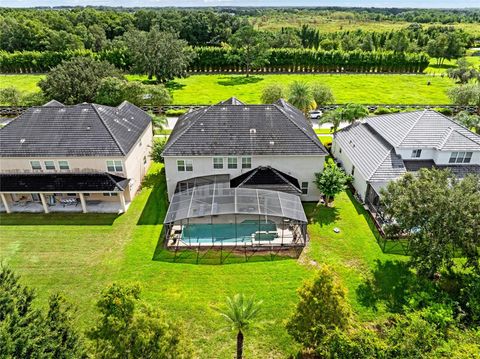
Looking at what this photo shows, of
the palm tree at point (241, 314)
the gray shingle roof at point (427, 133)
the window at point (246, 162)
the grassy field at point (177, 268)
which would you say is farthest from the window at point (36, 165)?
the gray shingle roof at point (427, 133)

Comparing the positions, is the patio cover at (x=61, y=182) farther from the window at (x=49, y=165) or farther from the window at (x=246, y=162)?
the window at (x=246, y=162)

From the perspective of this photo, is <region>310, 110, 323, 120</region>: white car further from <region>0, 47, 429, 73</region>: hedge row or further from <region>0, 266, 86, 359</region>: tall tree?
<region>0, 266, 86, 359</region>: tall tree

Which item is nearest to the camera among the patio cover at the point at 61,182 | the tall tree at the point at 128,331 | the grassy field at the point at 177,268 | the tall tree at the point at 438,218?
the tall tree at the point at 128,331

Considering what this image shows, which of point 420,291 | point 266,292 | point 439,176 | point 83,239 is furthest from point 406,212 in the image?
point 83,239

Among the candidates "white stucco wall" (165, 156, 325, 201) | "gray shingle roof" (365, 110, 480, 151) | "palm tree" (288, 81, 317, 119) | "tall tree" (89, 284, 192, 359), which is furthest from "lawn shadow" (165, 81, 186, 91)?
"tall tree" (89, 284, 192, 359)

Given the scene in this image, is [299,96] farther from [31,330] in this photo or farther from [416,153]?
[31,330]
